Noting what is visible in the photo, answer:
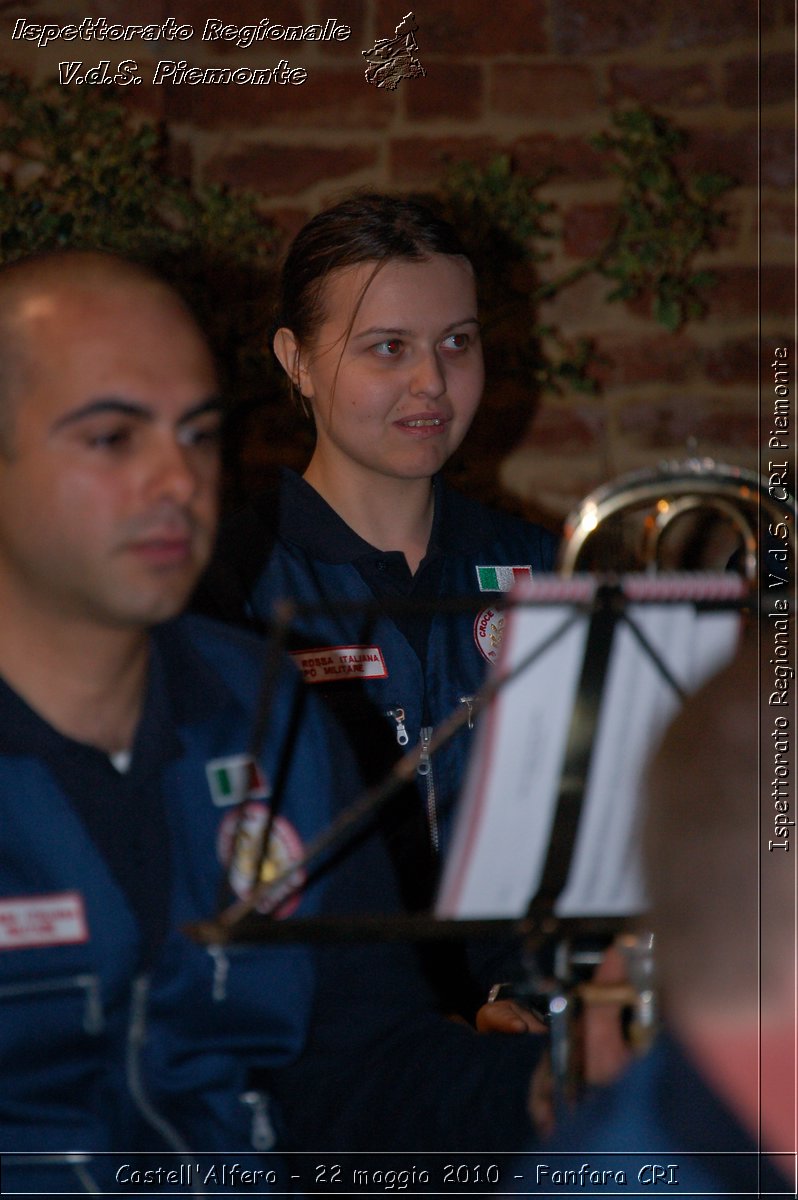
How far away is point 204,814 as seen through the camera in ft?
3.40

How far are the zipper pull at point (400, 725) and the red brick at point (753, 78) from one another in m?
1.31

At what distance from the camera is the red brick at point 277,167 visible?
2.20 m

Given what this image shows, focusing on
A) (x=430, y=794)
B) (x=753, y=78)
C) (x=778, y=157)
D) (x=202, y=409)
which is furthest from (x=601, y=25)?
(x=202, y=409)

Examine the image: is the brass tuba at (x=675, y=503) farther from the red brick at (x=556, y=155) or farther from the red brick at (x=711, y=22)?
the red brick at (x=711, y=22)

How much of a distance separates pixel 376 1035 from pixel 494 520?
2.98ft

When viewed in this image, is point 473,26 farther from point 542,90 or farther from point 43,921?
point 43,921

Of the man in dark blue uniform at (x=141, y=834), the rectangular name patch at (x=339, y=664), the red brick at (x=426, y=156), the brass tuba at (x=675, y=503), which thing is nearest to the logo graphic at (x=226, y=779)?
the man in dark blue uniform at (x=141, y=834)

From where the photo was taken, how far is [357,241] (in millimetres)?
1681

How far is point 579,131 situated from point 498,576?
921 millimetres

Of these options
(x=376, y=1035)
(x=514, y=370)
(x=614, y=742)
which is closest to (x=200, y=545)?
(x=614, y=742)

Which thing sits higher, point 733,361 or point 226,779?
point 733,361

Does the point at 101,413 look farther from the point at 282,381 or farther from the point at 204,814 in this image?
the point at 282,381

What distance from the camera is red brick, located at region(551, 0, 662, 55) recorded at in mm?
2209

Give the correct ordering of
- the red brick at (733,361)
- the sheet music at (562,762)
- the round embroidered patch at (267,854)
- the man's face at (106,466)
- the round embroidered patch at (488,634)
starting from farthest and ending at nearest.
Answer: the red brick at (733,361) < the round embroidered patch at (488,634) < the round embroidered patch at (267,854) < the man's face at (106,466) < the sheet music at (562,762)
